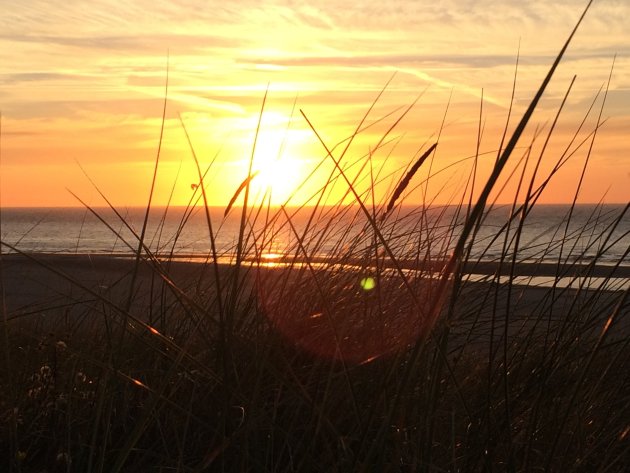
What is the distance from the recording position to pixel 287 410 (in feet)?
5.02

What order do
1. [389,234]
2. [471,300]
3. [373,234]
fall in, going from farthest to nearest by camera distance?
[389,234]
[471,300]
[373,234]

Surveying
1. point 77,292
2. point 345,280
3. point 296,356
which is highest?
point 345,280

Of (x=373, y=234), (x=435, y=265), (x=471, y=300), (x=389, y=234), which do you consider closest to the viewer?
(x=373, y=234)

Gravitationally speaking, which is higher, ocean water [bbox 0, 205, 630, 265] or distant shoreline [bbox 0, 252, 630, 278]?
ocean water [bbox 0, 205, 630, 265]

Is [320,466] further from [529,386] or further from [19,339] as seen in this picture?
[19,339]

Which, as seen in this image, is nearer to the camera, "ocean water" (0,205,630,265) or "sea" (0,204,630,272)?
"sea" (0,204,630,272)

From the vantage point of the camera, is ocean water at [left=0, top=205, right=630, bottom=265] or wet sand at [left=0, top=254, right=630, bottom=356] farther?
ocean water at [left=0, top=205, right=630, bottom=265]

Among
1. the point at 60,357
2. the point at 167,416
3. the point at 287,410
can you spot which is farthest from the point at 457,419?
the point at 60,357

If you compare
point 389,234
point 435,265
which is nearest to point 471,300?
point 435,265

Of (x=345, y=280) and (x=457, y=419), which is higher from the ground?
(x=345, y=280)

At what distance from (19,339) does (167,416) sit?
1.27 metres

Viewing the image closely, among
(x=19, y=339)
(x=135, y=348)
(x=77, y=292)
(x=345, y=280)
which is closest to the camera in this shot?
(x=135, y=348)

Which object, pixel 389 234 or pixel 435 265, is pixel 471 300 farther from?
pixel 389 234

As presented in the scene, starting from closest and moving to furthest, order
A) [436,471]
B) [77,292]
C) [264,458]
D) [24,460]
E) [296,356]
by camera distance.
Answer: [436,471]
[264,458]
[24,460]
[296,356]
[77,292]
